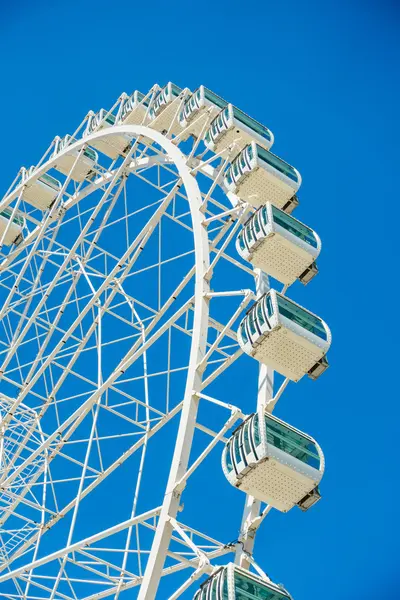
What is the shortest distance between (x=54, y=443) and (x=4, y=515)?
8.01ft

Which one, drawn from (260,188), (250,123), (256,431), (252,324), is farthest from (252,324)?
(250,123)

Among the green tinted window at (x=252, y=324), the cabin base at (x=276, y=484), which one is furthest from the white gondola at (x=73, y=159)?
the cabin base at (x=276, y=484)

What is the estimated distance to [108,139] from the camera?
29594 mm

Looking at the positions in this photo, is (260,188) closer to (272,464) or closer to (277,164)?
(277,164)

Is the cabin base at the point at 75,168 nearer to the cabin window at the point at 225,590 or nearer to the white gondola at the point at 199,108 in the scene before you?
the white gondola at the point at 199,108

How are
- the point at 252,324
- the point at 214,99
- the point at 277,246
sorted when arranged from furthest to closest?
the point at 214,99
the point at 277,246
the point at 252,324

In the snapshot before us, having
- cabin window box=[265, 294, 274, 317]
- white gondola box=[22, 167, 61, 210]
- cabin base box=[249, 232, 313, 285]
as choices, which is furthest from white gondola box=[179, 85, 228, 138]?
cabin window box=[265, 294, 274, 317]

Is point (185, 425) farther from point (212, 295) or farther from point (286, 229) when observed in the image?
point (286, 229)

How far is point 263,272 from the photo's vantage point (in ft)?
71.0

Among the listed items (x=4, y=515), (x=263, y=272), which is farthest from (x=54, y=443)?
(x=263, y=272)

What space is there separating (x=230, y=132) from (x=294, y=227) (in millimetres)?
4453

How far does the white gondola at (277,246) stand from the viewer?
20.5 m

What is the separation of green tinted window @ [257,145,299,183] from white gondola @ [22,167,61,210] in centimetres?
1048

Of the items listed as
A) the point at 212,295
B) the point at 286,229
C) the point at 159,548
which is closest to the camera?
the point at 159,548
